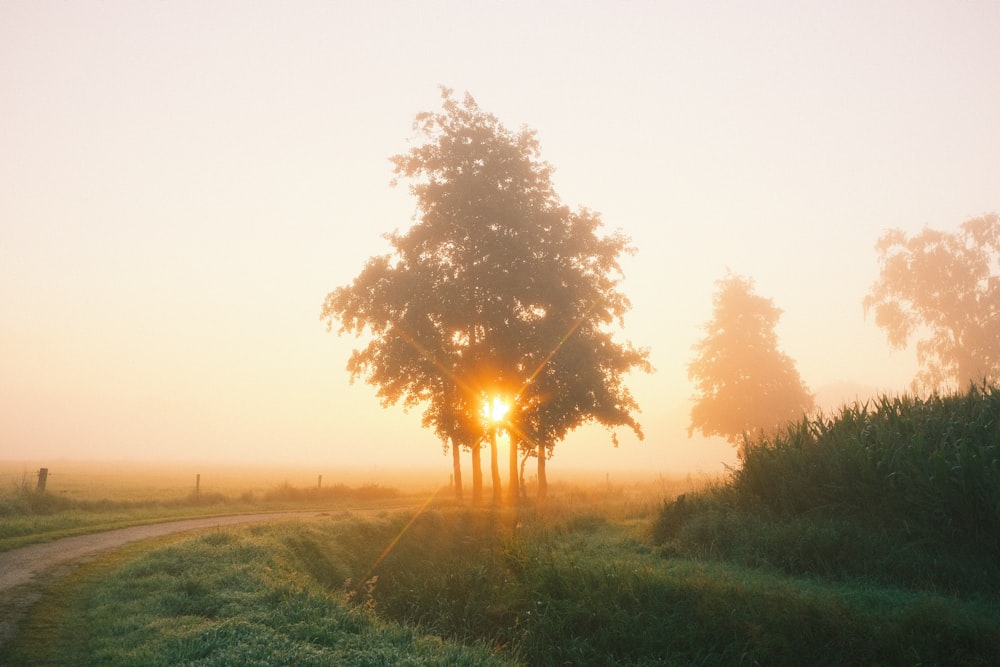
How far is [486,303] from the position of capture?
29812mm

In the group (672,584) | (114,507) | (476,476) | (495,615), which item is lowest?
(495,615)

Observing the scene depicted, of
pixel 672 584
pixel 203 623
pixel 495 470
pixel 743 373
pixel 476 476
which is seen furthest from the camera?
pixel 743 373

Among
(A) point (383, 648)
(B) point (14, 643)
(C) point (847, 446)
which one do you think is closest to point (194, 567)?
(B) point (14, 643)

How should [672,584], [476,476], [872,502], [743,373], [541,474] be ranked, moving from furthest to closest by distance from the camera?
[743,373] → [541,474] → [476,476] → [872,502] → [672,584]

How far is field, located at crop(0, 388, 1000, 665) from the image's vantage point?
9.20 m

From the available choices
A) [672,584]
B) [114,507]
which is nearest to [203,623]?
[672,584]

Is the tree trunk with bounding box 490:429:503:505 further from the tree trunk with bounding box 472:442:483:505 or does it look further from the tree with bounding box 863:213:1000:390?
the tree with bounding box 863:213:1000:390

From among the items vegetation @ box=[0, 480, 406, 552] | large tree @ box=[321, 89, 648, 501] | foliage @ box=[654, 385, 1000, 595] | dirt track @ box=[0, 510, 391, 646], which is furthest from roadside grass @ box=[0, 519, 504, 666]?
large tree @ box=[321, 89, 648, 501]

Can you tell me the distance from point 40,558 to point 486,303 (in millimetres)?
20027

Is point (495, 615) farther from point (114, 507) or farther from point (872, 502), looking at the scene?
point (114, 507)

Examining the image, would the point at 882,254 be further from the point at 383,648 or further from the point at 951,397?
the point at 383,648

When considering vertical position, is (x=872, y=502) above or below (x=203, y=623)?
above

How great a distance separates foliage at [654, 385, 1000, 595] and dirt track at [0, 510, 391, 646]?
14.2m

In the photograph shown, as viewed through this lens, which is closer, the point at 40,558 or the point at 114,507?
the point at 40,558
